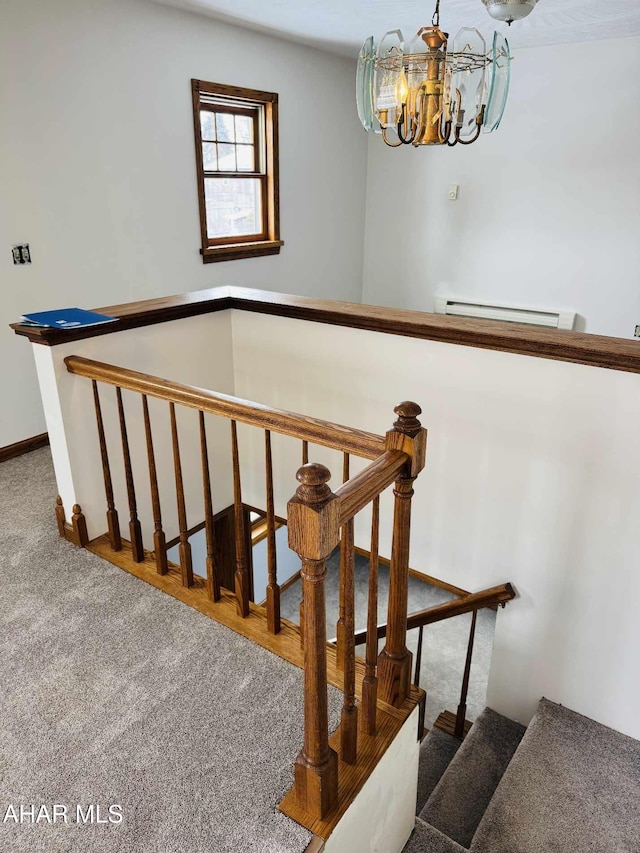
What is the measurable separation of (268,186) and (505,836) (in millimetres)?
4214

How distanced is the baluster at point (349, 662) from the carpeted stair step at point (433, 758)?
62.5 inches

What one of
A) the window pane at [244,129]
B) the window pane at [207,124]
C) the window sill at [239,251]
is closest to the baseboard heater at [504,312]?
the window sill at [239,251]

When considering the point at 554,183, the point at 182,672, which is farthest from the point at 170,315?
the point at 554,183

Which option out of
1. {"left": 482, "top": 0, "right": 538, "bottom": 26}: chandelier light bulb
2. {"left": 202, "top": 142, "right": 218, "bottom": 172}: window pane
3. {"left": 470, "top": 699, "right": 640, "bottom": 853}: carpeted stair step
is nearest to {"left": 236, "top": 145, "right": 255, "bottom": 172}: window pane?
{"left": 202, "top": 142, "right": 218, "bottom": 172}: window pane

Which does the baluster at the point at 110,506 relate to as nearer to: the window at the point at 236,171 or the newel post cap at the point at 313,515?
the newel post cap at the point at 313,515

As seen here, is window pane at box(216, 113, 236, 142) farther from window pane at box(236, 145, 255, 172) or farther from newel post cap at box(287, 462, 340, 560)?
newel post cap at box(287, 462, 340, 560)

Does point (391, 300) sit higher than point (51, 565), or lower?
higher

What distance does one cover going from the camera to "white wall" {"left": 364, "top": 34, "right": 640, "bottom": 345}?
13.9ft

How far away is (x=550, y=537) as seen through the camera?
2.35 metres

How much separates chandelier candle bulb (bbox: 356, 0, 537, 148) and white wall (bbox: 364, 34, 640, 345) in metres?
2.56

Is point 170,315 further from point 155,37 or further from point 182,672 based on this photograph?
point 155,37

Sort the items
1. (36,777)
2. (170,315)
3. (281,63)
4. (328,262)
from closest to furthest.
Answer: (36,777), (170,315), (281,63), (328,262)

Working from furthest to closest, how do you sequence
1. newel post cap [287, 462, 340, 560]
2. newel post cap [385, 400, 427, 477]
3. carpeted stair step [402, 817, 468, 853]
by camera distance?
carpeted stair step [402, 817, 468, 853]
newel post cap [385, 400, 427, 477]
newel post cap [287, 462, 340, 560]

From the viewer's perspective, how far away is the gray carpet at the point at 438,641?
4082 mm
